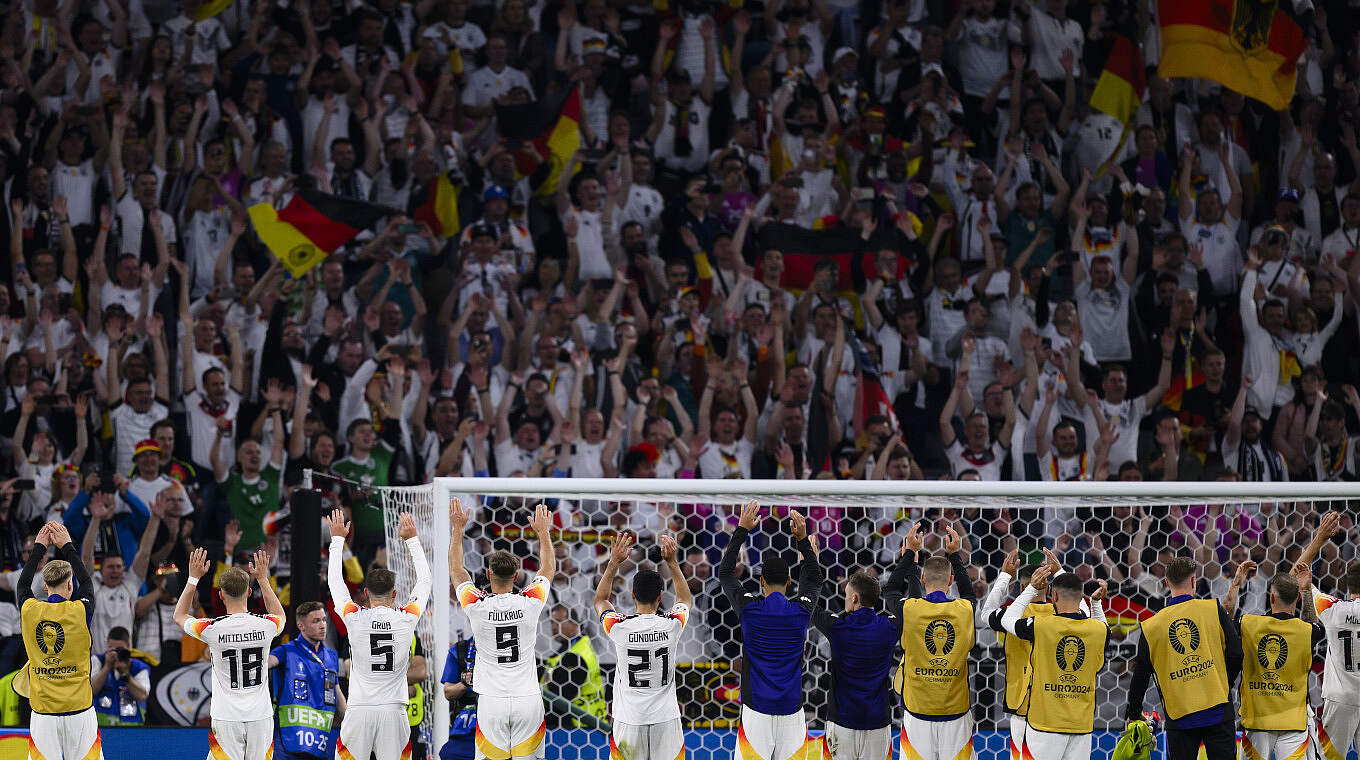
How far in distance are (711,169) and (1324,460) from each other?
5.69 meters

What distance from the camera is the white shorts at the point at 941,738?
6508 millimetres

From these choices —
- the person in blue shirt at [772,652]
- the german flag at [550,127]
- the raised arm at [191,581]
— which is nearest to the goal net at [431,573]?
the raised arm at [191,581]

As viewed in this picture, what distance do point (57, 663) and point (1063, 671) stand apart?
4.86 metres

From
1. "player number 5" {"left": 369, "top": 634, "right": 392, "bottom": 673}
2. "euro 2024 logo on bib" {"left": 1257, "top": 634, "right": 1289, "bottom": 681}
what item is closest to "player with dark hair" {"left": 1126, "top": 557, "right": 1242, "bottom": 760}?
"euro 2024 logo on bib" {"left": 1257, "top": 634, "right": 1289, "bottom": 681}

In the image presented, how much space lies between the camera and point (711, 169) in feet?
40.4

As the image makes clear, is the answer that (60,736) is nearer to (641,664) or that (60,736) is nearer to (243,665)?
(243,665)

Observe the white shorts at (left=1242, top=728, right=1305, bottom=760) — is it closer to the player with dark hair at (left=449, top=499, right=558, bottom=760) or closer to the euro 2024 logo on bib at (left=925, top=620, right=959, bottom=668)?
the euro 2024 logo on bib at (left=925, top=620, right=959, bottom=668)

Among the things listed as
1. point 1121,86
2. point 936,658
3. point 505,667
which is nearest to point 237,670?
point 505,667

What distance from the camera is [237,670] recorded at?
21.2 feet

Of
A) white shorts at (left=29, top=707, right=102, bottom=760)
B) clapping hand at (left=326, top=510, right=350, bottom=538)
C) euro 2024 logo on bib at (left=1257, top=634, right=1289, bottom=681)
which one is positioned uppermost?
clapping hand at (left=326, top=510, right=350, bottom=538)

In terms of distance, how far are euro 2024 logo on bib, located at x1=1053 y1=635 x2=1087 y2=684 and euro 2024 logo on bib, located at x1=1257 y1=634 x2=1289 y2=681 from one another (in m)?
0.97

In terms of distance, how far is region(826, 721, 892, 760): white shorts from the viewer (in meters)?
6.48

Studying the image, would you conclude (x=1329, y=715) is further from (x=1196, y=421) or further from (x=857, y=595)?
(x=1196, y=421)

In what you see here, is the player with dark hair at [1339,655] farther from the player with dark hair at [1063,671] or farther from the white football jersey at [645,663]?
the white football jersey at [645,663]
